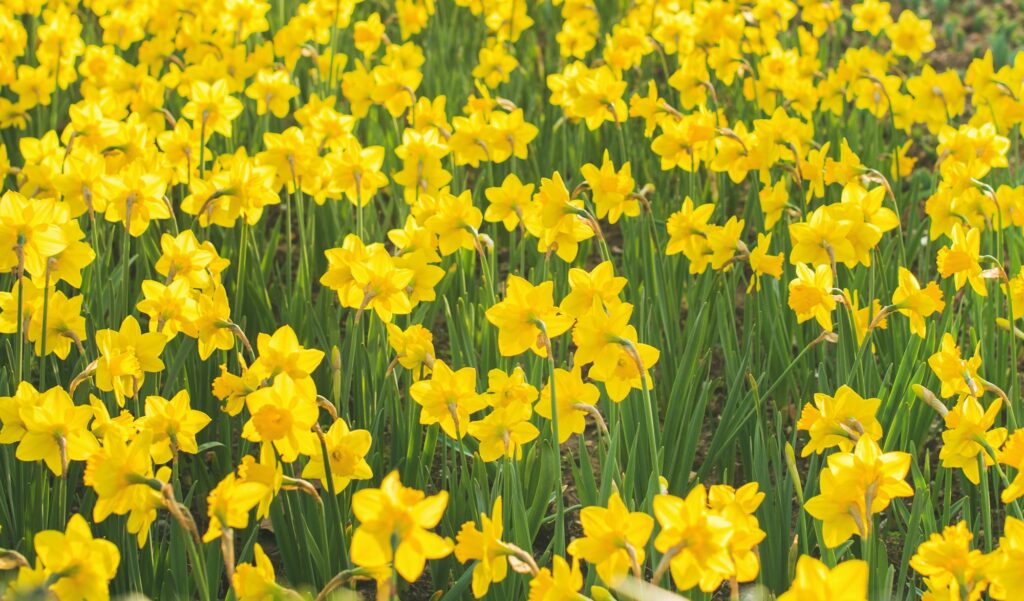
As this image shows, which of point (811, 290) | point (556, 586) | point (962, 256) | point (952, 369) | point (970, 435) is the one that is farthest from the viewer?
point (962, 256)

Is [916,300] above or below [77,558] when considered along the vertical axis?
above

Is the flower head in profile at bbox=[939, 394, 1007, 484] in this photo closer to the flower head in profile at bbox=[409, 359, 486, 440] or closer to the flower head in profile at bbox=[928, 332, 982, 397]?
the flower head in profile at bbox=[928, 332, 982, 397]

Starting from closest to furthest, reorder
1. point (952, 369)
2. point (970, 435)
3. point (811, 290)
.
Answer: point (970, 435) < point (952, 369) < point (811, 290)

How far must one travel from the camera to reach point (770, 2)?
412cm

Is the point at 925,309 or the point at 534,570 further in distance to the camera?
the point at 925,309

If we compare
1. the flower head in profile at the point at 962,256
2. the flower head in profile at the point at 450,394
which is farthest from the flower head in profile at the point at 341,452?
the flower head in profile at the point at 962,256

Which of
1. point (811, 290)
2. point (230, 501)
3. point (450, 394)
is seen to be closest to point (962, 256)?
point (811, 290)

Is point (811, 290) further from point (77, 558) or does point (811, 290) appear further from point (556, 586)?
point (77, 558)

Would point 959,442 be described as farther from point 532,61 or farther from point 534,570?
point 532,61

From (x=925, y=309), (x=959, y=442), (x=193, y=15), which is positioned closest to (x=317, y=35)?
(x=193, y=15)

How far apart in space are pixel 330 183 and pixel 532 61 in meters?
2.23

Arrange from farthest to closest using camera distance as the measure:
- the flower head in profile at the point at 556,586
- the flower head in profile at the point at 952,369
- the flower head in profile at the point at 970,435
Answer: the flower head in profile at the point at 952,369 → the flower head in profile at the point at 970,435 → the flower head in profile at the point at 556,586

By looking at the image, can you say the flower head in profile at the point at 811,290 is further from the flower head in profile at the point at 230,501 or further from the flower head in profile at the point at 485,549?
the flower head in profile at the point at 230,501

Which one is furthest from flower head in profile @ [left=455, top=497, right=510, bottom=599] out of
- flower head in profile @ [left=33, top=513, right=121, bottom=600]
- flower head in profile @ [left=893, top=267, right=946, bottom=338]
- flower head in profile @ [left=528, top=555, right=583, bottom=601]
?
flower head in profile @ [left=893, top=267, right=946, bottom=338]
